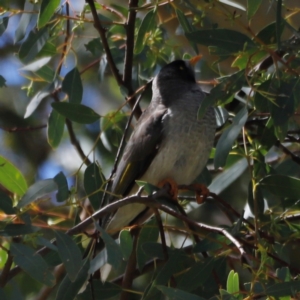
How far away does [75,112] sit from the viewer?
9.10ft

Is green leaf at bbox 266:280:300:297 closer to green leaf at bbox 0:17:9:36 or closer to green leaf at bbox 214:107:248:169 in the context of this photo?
green leaf at bbox 214:107:248:169

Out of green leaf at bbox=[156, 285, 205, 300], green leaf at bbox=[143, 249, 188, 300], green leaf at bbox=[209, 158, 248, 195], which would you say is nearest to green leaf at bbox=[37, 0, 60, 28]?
green leaf at bbox=[143, 249, 188, 300]

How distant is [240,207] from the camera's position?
167 inches

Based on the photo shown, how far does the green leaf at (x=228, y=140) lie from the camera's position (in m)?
2.38

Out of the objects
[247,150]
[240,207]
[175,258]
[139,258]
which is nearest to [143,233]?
[139,258]

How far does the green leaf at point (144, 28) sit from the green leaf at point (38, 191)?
2.85 ft

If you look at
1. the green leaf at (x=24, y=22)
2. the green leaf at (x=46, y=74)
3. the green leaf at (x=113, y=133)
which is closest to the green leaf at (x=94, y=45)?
the green leaf at (x=46, y=74)

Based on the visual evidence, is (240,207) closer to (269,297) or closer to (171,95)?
(171,95)

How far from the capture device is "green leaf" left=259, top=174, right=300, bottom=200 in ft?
8.45

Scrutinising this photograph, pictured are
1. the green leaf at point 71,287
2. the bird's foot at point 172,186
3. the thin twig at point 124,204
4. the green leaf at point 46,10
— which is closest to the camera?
the thin twig at point 124,204

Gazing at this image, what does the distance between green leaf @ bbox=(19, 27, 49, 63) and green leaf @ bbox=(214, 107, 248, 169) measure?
0.83 metres

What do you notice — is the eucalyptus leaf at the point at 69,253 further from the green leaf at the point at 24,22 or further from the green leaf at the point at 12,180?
the green leaf at the point at 24,22

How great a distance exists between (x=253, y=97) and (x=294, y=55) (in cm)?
29

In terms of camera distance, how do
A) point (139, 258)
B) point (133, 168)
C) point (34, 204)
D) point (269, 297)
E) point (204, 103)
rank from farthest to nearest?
point (133, 168) → point (139, 258) → point (204, 103) → point (34, 204) → point (269, 297)
